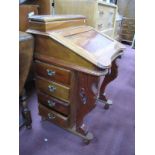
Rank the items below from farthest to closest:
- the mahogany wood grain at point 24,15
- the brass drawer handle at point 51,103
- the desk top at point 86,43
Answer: the mahogany wood grain at point 24,15 < the brass drawer handle at point 51,103 < the desk top at point 86,43

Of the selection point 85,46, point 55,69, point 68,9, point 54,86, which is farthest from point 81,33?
point 68,9

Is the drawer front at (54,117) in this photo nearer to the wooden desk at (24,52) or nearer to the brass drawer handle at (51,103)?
the brass drawer handle at (51,103)

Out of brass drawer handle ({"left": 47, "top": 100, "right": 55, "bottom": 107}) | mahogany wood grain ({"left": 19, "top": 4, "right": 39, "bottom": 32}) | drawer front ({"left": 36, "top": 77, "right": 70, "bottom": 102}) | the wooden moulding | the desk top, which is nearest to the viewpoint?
the desk top

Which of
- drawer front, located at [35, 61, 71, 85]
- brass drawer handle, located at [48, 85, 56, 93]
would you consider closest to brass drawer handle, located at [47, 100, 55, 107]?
brass drawer handle, located at [48, 85, 56, 93]

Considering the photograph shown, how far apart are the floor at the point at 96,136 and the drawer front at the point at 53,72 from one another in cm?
55

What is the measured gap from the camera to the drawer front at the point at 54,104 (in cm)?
143

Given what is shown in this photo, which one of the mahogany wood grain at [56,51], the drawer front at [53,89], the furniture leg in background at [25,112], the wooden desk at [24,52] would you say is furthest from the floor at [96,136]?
the mahogany wood grain at [56,51]

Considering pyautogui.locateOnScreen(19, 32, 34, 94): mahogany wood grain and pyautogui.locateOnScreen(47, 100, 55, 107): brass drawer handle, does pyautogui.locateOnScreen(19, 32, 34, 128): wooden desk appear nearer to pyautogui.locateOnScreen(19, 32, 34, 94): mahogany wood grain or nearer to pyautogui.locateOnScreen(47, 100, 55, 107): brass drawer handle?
pyautogui.locateOnScreen(19, 32, 34, 94): mahogany wood grain

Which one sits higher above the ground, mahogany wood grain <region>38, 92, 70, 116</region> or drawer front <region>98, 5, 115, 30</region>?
drawer front <region>98, 5, 115, 30</region>

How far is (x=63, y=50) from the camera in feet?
4.00

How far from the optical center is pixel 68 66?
4.07 ft

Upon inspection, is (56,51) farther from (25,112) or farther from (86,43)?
(25,112)

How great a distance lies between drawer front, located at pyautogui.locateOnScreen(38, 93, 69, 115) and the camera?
143cm

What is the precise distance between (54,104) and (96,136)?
50 centimetres
